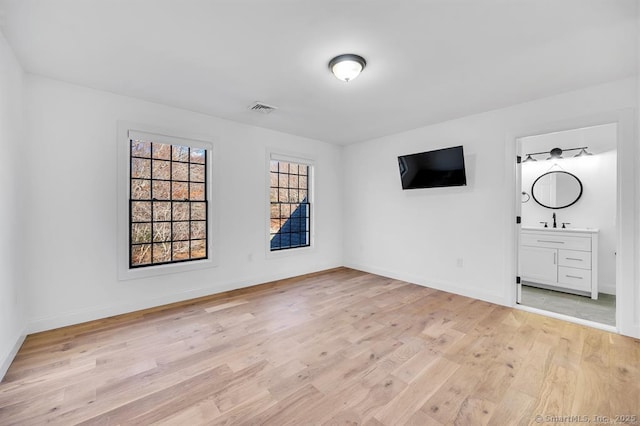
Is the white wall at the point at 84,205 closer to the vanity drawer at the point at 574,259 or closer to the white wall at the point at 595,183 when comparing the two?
the vanity drawer at the point at 574,259

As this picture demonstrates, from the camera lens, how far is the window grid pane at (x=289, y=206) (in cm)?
479

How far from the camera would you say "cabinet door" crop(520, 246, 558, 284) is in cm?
418

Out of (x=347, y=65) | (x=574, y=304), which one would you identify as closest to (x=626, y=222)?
(x=574, y=304)

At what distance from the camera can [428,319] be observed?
3051 mm

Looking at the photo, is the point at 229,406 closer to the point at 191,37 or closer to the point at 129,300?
the point at 129,300

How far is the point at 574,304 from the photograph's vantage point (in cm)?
362

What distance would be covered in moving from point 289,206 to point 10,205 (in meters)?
3.40

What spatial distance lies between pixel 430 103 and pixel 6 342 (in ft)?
15.3

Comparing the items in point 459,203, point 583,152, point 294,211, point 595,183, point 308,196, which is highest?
point 583,152

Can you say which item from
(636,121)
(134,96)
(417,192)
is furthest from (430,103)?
(134,96)

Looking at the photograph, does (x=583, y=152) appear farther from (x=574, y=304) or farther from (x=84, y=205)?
(x=84, y=205)

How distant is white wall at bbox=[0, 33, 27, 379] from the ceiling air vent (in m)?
2.09

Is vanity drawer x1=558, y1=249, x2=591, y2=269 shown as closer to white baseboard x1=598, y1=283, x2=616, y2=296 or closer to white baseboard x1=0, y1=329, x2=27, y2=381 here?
white baseboard x1=598, y1=283, x2=616, y2=296

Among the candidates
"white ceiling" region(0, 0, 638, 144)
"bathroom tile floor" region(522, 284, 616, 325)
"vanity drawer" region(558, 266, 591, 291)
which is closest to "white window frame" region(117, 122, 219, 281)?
"white ceiling" region(0, 0, 638, 144)
